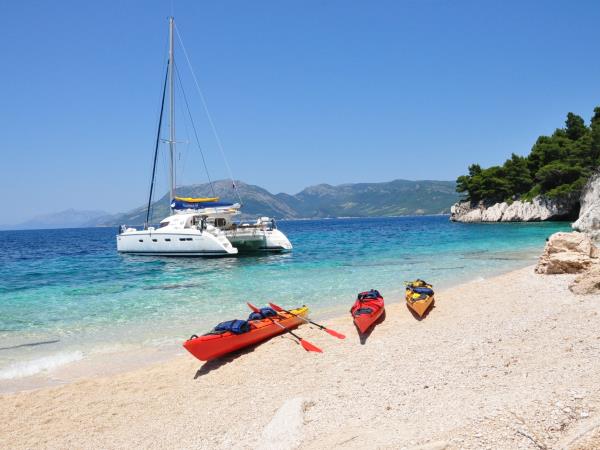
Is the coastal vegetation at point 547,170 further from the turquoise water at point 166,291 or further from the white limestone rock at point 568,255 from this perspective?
the white limestone rock at point 568,255

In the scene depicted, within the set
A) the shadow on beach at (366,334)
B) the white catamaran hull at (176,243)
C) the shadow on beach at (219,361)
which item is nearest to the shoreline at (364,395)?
the shadow on beach at (219,361)

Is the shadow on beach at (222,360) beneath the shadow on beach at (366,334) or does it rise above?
beneath

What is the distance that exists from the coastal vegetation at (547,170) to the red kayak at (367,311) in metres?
56.0

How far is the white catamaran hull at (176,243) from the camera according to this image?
2803 cm

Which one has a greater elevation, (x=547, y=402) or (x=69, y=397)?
(x=547, y=402)

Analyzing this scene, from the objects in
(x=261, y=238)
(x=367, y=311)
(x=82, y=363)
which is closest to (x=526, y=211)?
(x=261, y=238)

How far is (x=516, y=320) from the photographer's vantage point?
902 centimetres

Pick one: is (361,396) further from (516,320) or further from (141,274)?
(141,274)

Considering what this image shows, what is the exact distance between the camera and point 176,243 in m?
29.2

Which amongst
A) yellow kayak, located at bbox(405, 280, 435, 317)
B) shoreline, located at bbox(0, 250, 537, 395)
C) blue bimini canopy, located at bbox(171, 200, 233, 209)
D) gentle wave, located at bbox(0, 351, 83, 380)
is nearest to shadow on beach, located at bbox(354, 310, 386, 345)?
yellow kayak, located at bbox(405, 280, 435, 317)

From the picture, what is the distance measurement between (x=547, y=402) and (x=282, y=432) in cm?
292

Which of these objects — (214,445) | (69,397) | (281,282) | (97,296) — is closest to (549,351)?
(214,445)

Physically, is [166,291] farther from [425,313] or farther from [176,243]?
[176,243]

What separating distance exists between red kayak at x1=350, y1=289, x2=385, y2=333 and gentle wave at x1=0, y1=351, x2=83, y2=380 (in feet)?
19.9
